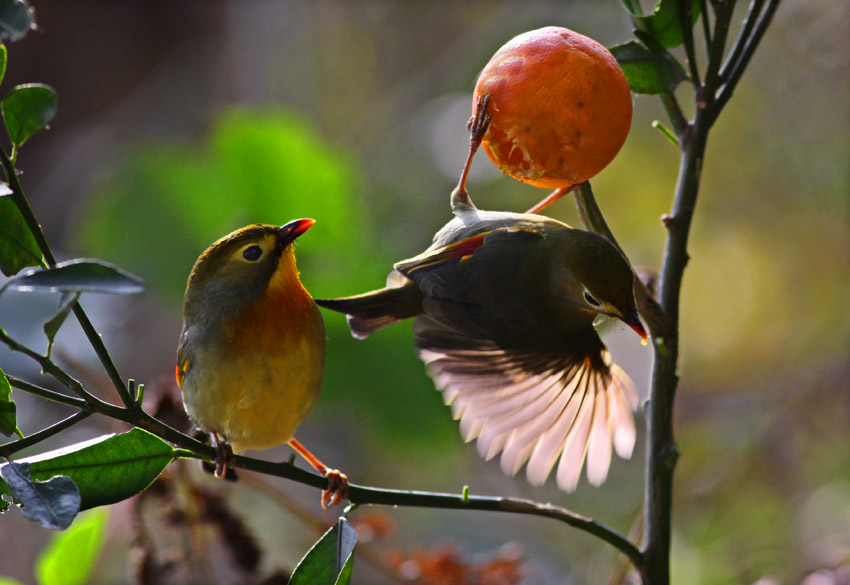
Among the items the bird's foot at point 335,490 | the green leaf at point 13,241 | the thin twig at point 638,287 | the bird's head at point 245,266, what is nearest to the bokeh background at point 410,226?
the bird's head at point 245,266

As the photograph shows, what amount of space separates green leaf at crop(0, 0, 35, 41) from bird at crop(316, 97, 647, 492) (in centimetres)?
56

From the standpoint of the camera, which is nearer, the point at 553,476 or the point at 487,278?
the point at 487,278

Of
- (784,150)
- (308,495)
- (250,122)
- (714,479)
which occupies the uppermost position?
(250,122)

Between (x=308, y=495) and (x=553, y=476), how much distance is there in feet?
3.58

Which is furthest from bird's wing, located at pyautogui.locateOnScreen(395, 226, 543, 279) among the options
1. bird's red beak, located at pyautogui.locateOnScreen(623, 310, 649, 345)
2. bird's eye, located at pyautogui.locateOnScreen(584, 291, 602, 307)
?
bird's red beak, located at pyautogui.locateOnScreen(623, 310, 649, 345)

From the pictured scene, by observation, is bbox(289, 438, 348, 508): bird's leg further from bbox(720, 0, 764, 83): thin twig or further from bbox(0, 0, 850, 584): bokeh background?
bbox(720, 0, 764, 83): thin twig

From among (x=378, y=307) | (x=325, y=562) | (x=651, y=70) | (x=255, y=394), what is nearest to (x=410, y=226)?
(x=378, y=307)

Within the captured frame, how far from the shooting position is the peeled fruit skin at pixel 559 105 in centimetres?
104

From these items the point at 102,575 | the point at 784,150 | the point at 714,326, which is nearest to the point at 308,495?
the point at 102,575

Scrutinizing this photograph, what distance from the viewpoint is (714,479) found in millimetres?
2906

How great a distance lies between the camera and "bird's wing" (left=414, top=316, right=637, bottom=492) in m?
1.23

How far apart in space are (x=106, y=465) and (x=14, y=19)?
16.2 inches

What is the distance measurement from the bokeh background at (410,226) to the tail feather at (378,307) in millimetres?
374

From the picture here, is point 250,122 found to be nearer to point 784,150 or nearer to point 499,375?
point 499,375
